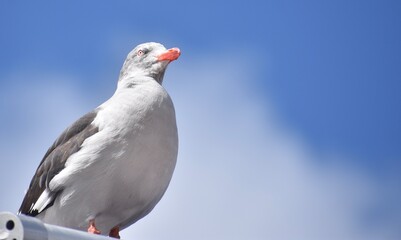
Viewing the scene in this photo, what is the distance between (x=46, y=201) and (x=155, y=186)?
65 centimetres

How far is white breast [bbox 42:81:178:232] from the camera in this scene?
4035 millimetres

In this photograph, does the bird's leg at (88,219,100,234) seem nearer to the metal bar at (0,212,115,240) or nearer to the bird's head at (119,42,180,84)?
the bird's head at (119,42,180,84)

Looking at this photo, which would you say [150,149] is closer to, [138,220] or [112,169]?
[112,169]

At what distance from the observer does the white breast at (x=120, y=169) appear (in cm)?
404

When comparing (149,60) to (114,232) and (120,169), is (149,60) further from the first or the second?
(114,232)

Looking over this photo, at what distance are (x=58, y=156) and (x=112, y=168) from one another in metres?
0.48

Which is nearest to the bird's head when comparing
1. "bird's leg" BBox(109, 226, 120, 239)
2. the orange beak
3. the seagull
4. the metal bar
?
the orange beak

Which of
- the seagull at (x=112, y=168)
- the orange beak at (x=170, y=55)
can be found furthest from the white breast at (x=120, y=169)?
the orange beak at (x=170, y=55)

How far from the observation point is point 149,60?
473 centimetres

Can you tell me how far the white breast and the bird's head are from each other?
463 millimetres

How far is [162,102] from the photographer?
4273mm

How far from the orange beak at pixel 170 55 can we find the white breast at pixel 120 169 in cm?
44

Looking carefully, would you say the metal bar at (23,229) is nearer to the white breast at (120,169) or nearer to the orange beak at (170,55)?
the white breast at (120,169)

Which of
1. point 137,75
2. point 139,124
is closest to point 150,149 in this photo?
point 139,124
